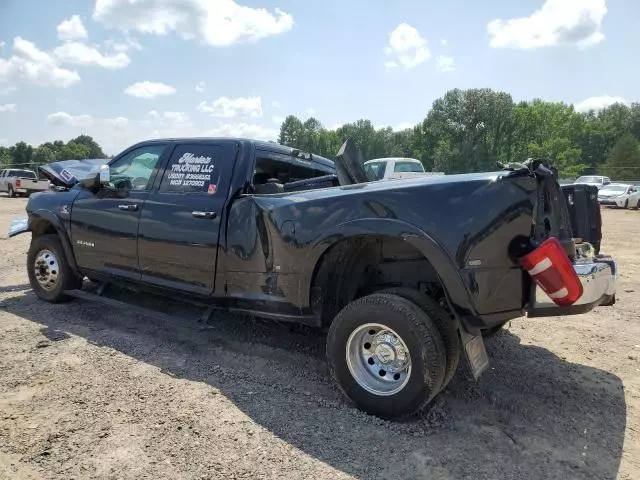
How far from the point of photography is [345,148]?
176 inches

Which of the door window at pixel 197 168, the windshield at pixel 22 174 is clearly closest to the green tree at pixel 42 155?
the windshield at pixel 22 174

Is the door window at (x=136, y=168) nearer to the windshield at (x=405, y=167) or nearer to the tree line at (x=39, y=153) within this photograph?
the windshield at (x=405, y=167)

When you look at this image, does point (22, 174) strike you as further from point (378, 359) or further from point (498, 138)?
point (498, 138)

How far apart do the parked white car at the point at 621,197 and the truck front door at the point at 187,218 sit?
28.2 meters

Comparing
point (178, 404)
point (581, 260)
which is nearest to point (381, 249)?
point (581, 260)

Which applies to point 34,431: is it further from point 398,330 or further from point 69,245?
point 69,245


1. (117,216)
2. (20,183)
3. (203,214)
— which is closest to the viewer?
(203,214)

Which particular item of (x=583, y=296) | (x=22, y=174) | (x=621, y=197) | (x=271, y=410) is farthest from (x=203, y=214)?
(x=22, y=174)

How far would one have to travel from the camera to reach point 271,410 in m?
3.34

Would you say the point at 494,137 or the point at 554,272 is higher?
the point at 494,137

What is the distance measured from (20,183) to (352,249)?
30560 millimetres

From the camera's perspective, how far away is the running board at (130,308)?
14.7 ft

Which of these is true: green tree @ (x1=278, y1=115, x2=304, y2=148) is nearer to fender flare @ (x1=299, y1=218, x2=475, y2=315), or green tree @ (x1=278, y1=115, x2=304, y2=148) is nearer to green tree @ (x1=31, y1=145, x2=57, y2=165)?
green tree @ (x1=31, y1=145, x2=57, y2=165)

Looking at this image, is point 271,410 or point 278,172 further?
point 278,172
